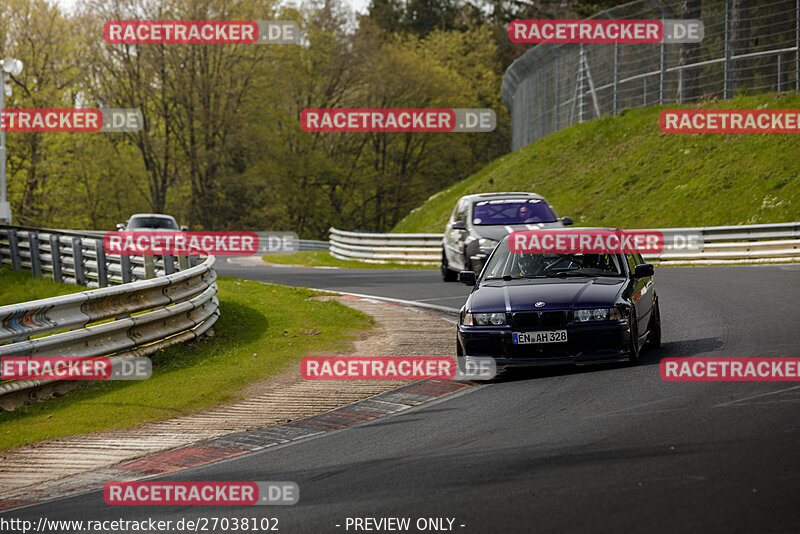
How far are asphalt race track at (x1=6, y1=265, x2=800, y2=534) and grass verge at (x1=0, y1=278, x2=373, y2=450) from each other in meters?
2.32

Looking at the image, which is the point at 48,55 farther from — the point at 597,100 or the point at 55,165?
the point at 597,100

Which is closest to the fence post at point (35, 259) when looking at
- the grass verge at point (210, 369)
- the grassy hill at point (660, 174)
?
the grass verge at point (210, 369)

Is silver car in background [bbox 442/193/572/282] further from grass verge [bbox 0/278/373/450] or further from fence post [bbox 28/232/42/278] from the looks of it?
fence post [bbox 28/232/42/278]

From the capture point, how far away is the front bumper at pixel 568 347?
31.8 feet

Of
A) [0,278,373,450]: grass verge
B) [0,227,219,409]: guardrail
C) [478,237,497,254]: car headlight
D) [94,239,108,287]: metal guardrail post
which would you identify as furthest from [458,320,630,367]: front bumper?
[94,239,108,287]: metal guardrail post

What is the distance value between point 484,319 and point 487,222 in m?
10.5

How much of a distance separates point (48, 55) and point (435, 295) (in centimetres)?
4495

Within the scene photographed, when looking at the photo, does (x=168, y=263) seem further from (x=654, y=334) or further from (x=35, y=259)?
(x=35, y=259)

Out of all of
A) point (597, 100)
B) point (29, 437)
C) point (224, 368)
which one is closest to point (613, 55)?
point (597, 100)

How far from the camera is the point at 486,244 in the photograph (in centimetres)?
1933

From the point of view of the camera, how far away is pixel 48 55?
5709cm

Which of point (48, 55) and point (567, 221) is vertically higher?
point (48, 55)

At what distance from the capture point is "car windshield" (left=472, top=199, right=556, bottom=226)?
20.3m
